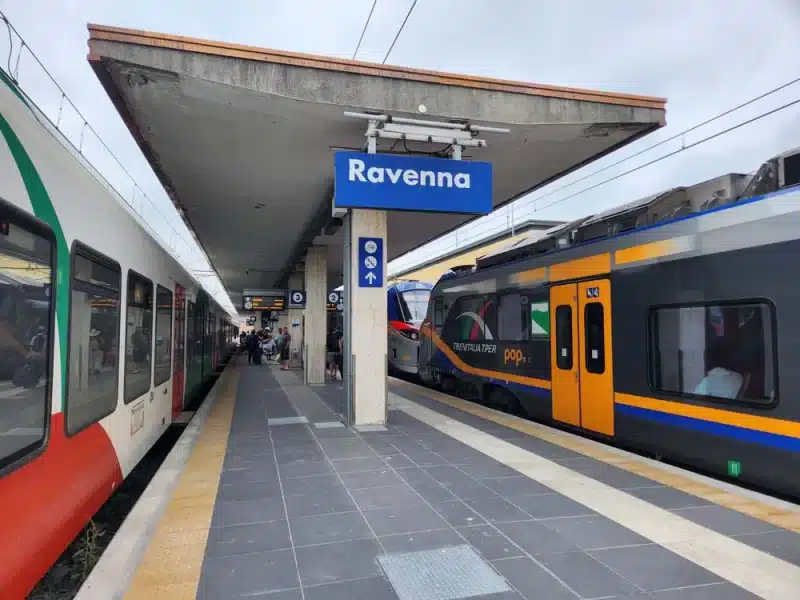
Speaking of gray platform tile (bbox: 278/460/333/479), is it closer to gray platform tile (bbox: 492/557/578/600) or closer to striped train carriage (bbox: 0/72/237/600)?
A: striped train carriage (bbox: 0/72/237/600)

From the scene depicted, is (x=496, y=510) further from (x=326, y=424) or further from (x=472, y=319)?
(x=472, y=319)

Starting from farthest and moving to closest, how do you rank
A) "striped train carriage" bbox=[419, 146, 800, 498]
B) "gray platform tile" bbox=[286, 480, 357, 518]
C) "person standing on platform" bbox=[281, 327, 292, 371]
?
"person standing on platform" bbox=[281, 327, 292, 371], "striped train carriage" bbox=[419, 146, 800, 498], "gray platform tile" bbox=[286, 480, 357, 518]

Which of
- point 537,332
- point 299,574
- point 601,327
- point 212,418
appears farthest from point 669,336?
point 212,418

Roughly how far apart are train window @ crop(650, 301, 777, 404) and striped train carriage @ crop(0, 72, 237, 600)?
18.4ft

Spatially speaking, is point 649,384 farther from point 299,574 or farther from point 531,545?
point 299,574

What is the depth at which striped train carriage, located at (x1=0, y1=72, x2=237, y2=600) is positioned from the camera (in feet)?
9.50

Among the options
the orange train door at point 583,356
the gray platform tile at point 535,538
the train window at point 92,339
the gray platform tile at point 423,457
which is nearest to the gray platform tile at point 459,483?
the gray platform tile at point 423,457

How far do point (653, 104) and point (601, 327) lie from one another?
10.9ft

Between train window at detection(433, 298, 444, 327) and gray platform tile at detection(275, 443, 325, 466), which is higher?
train window at detection(433, 298, 444, 327)

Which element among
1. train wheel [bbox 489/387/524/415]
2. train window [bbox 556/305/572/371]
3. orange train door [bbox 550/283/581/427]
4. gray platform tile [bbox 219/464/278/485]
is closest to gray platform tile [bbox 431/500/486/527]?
gray platform tile [bbox 219/464/278/485]

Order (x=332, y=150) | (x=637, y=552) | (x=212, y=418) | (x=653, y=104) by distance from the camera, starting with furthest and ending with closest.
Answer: (x=212, y=418)
(x=332, y=150)
(x=653, y=104)
(x=637, y=552)

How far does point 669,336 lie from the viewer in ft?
20.9

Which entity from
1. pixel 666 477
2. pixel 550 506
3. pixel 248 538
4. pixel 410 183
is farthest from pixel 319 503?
pixel 410 183

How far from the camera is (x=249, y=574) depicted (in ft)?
12.0
